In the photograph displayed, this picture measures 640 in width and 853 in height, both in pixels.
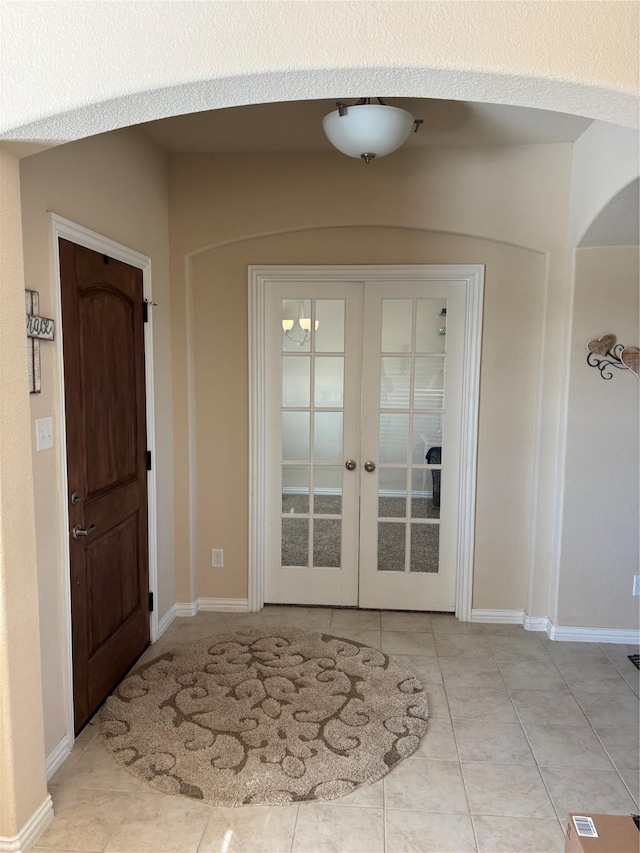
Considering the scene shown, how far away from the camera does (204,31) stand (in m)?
1.48

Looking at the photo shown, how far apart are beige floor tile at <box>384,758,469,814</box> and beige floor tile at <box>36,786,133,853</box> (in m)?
0.98

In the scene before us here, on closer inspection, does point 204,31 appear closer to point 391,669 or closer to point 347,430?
point 347,430

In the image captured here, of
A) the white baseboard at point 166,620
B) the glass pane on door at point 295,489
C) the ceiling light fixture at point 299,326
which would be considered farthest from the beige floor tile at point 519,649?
the ceiling light fixture at point 299,326

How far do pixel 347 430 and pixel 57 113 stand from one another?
2.42 m

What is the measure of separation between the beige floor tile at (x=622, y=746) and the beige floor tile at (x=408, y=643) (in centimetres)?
93

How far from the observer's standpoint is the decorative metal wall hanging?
2033 millimetres

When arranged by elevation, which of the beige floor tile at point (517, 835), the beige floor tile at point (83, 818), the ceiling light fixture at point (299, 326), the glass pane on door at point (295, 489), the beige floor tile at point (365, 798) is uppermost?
the ceiling light fixture at point (299, 326)

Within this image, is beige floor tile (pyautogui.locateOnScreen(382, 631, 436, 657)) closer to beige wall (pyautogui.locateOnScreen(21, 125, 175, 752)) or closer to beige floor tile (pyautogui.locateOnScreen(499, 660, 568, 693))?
beige floor tile (pyautogui.locateOnScreen(499, 660, 568, 693))

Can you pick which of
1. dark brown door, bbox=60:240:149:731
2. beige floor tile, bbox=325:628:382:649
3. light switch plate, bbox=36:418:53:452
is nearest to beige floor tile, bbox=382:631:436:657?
beige floor tile, bbox=325:628:382:649

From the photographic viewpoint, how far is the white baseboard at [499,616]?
11.8 ft

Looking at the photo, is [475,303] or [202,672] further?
[475,303]

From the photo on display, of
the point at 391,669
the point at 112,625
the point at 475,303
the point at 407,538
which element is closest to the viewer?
the point at 112,625

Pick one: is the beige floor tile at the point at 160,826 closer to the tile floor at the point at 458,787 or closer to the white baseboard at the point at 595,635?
the tile floor at the point at 458,787

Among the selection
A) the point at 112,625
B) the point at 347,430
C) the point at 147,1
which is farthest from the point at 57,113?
the point at 347,430
